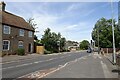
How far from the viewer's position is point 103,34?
75500 millimetres

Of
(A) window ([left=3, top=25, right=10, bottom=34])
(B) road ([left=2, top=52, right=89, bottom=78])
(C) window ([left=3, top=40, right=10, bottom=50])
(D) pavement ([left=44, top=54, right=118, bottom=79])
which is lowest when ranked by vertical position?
(D) pavement ([left=44, top=54, right=118, bottom=79])

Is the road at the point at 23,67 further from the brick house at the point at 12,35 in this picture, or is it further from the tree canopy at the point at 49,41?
the tree canopy at the point at 49,41

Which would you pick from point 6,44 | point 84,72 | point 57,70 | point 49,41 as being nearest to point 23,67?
point 57,70

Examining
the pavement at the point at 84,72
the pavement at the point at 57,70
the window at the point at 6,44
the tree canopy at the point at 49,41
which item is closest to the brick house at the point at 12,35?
the window at the point at 6,44

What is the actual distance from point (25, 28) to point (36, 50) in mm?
8002

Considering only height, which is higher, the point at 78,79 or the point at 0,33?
the point at 0,33

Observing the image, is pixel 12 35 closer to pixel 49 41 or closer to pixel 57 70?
pixel 49 41

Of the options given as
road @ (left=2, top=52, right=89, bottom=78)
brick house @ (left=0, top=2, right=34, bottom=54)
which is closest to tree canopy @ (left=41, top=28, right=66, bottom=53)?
brick house @ (left=0, top=2, right=34, bottom=54)

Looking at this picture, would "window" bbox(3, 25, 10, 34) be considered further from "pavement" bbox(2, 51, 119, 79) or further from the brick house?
"pavement" bbox(2, 51, 119, 79)

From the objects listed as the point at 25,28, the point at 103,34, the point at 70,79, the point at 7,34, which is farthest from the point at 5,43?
the point at 103,34

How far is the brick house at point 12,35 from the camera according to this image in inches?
1503

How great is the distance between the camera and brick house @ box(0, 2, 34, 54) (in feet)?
125

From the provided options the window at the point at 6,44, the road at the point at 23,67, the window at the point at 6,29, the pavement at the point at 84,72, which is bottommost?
the pavement at the point at 84,72

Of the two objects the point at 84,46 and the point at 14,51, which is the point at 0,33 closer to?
the point at 14,51
